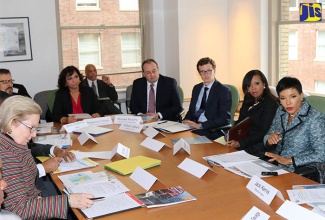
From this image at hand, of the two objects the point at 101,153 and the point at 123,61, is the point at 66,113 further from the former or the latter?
the point at 123,61

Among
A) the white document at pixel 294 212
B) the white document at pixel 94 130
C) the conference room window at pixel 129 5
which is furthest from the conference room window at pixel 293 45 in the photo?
the white document at pixel 294 212

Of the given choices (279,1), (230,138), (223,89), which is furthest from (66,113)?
(279,1)

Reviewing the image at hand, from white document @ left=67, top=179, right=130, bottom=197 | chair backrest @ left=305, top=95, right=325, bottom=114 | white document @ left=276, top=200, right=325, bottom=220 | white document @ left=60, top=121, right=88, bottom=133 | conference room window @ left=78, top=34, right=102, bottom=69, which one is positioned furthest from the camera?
conference room window @ left=78, top=34, right=102, bottom=69

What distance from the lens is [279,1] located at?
20.6ft

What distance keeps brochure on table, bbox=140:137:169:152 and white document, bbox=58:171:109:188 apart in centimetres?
63

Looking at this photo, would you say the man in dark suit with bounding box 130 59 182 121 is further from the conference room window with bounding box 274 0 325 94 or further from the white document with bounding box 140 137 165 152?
the conference room window with bounding box 274 0 325 94

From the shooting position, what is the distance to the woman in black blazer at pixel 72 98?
15.1 feet

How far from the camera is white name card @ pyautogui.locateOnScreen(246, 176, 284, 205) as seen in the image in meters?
2.03

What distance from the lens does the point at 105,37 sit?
6969 millimetres

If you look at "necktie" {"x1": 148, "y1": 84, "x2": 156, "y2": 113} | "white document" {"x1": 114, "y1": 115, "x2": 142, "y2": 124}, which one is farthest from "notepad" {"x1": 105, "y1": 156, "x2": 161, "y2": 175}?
"necktie" {"x1": 148, "y1": 84, "x2": 156, "y2": 113}

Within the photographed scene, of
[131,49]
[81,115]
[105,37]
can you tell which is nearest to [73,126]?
[81,115]

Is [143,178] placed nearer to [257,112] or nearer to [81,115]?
[257,112]

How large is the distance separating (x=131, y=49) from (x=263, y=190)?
5415 millimetres

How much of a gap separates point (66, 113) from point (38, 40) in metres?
2.07
